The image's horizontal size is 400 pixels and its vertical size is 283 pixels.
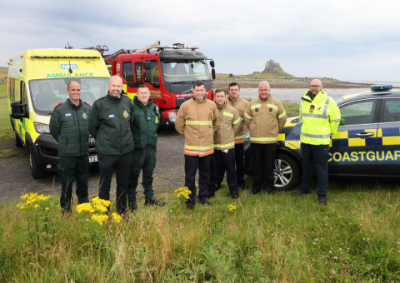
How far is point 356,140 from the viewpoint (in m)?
4.58

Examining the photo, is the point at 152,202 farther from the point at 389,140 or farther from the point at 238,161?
the point at 389,140

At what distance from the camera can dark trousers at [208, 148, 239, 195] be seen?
15.9 ft

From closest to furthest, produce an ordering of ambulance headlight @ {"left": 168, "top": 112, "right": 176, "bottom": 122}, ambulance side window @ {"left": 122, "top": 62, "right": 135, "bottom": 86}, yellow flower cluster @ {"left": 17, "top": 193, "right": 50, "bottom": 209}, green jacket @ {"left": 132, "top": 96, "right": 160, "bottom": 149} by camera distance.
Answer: yellow flower cluster @ {"left": 17, "top": 193, "right": 50, "bottom": 209} < green jacket @ {"left": 132, "top": 96, "right": 160, "bottom": 149} < ambulance headlight @ {"left": 168, "top": 112, "right": 176, "bottom": 122} < ambulance side window @ {"left": 122, "top": 62, "right": 135, "bottom": 86}

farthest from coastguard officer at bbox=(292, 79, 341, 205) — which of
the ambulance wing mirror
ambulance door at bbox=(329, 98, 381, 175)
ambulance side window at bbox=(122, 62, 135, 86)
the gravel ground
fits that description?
ambulance side window at bbox=(122, 62, 135, 86)

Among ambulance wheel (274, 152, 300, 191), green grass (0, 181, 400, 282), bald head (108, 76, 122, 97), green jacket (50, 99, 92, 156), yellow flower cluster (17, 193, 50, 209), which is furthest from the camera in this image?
ambulance wheel (274, 152, 300, 191)

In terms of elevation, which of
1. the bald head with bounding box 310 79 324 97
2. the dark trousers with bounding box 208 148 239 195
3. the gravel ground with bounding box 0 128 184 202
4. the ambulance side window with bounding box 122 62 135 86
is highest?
the ambulance side window with bounding box 122 62 135 86

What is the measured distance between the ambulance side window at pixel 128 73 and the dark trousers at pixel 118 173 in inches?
296

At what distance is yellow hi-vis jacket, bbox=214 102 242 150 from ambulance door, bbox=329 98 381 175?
5.17 ft

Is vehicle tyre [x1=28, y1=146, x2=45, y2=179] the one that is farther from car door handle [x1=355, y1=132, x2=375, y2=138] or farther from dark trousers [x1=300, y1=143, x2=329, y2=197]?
car door handle [x1=355, y1=132, x2=375, y2=138]

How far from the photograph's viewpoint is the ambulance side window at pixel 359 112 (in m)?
4.62

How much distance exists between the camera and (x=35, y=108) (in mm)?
6059

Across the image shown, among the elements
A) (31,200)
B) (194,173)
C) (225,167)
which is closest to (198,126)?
(194,173)

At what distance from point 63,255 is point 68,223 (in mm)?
575

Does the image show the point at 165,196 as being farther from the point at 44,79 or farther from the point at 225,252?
the point at 44,79
